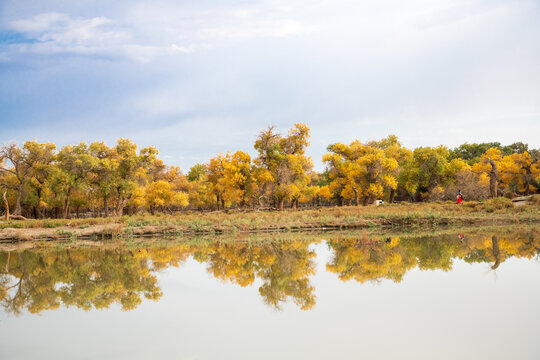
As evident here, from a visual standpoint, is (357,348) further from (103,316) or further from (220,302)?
(103,316)

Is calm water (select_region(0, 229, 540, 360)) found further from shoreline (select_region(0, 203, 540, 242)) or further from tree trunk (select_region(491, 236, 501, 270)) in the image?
shoreline (select_region(0, 203, 540, 242))

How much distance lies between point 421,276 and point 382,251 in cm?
441

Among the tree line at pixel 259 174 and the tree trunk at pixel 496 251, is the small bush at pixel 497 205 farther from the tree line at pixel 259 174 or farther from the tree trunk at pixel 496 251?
the tree trunk at pixel 496 251

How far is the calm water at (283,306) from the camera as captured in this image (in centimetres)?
531

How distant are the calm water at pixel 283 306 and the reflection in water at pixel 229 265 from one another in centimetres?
6

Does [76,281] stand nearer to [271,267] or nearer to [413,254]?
[271,267]

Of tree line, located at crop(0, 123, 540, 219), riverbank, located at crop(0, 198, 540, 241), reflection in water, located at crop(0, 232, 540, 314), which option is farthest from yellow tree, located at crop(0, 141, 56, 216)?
reflection in water, located at crop(0, 232, 540, 314)

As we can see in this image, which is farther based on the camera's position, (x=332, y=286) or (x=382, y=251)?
(x=382, y=251)

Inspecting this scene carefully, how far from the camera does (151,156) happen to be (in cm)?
4488

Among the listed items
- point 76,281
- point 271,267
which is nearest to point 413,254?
point 271,267

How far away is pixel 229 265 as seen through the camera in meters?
12.4

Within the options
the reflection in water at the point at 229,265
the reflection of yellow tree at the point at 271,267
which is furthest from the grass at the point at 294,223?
the reflection of yellow tree at the point at 271,267

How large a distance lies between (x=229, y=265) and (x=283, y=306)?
517 cm

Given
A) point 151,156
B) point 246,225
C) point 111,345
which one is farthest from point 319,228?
point 151,156
